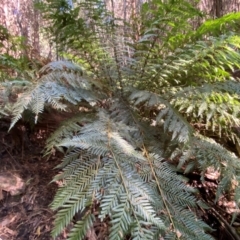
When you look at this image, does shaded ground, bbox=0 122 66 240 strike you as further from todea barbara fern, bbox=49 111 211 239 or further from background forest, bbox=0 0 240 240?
todea barbara fern, bbox=49 111 211 239

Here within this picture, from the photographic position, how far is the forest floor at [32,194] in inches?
43.1

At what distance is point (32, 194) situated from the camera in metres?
1.23

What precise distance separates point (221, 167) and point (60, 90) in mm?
690

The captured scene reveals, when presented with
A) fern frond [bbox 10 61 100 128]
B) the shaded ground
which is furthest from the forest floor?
fern frond [bbox 10 61 100 128]

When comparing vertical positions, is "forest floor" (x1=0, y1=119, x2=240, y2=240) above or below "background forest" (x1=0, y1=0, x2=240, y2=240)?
below

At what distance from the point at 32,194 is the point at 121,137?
0.47 meters

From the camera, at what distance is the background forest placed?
86 centimetres

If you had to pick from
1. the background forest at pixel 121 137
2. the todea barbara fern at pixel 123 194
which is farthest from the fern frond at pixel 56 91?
the todea barbara fern at pixel 123 194

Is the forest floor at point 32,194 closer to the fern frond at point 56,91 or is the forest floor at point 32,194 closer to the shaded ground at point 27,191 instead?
the shaded ground at point 27,191

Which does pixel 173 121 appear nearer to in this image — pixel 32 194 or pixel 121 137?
pixel 121 137

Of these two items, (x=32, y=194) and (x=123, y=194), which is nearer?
(x=123, y=194)

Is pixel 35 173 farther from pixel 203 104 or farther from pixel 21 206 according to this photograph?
pixel 203 104

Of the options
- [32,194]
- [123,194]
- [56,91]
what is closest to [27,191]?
[32,194]

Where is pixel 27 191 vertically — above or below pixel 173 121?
below
